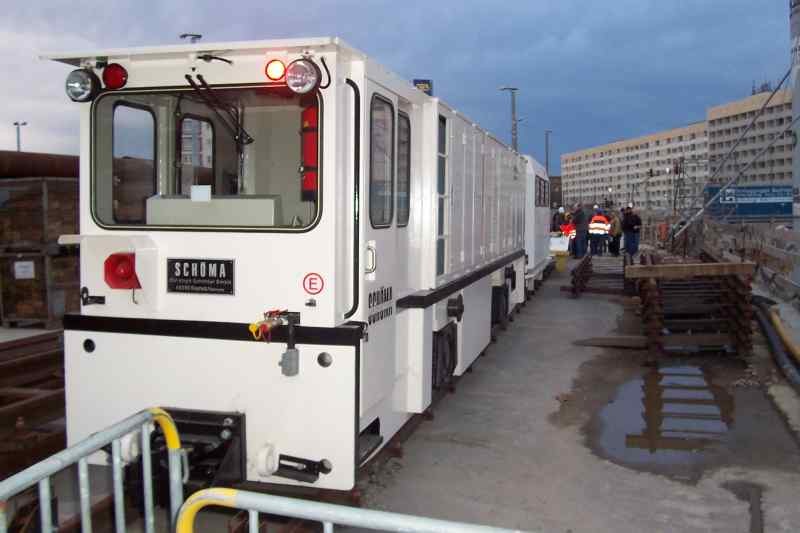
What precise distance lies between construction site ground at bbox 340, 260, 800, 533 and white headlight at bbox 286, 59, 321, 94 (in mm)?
2820

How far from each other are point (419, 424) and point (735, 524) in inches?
110

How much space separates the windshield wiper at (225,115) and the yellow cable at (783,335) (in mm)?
6847

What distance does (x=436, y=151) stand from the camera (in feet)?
20.2

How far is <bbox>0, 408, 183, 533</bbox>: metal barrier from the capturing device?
8.75 ft

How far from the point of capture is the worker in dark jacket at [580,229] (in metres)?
24.0

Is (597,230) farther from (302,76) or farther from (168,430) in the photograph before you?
(168,430)

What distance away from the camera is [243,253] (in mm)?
4438

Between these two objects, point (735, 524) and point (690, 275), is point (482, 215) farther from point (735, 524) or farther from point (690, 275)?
point (735, 524)

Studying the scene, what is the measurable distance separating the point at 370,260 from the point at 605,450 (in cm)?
299

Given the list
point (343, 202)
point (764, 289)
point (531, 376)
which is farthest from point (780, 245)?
point (343, 202)

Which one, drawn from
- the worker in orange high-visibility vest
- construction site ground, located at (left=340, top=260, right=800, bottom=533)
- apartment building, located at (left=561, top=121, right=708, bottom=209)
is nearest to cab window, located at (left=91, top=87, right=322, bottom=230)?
construction site ground, located at (left=340, top=260, right=800, bottom=533)

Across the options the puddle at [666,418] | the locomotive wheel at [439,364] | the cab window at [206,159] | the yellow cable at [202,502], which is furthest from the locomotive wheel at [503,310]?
the yellow cable at [202,502]

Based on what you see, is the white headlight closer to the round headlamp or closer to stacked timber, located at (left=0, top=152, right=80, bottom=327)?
the round headlamp

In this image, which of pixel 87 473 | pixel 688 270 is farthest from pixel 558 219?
pixel 87 473
